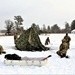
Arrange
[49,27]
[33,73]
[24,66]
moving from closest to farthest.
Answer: [33,73] < [24,66] < [49,27]

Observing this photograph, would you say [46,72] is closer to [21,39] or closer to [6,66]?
[6,66]

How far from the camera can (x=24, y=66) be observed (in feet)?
43.0

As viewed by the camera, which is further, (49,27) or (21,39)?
(49,27)

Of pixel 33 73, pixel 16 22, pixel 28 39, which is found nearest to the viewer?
pixel 33 73

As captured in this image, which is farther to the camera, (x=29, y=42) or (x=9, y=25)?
(x=9, y=25)

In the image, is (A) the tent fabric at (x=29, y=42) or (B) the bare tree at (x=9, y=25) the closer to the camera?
(A) the tent fabric at (x=29, y=42)

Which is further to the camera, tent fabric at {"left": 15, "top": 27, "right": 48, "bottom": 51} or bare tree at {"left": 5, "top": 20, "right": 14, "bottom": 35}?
bare tree at {"left": 5, "top": 20, "right": 14, "bottom": 35}

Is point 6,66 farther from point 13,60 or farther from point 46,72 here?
point 46,72

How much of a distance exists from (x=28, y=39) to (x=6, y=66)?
29.4 feet

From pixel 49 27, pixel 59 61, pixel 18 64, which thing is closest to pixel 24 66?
pixel 18 64

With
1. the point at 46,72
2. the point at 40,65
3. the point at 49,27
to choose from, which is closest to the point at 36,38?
the point at 40,65

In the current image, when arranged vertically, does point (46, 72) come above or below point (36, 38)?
below

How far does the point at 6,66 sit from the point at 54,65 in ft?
9.02

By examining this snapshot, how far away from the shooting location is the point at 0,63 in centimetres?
1392
